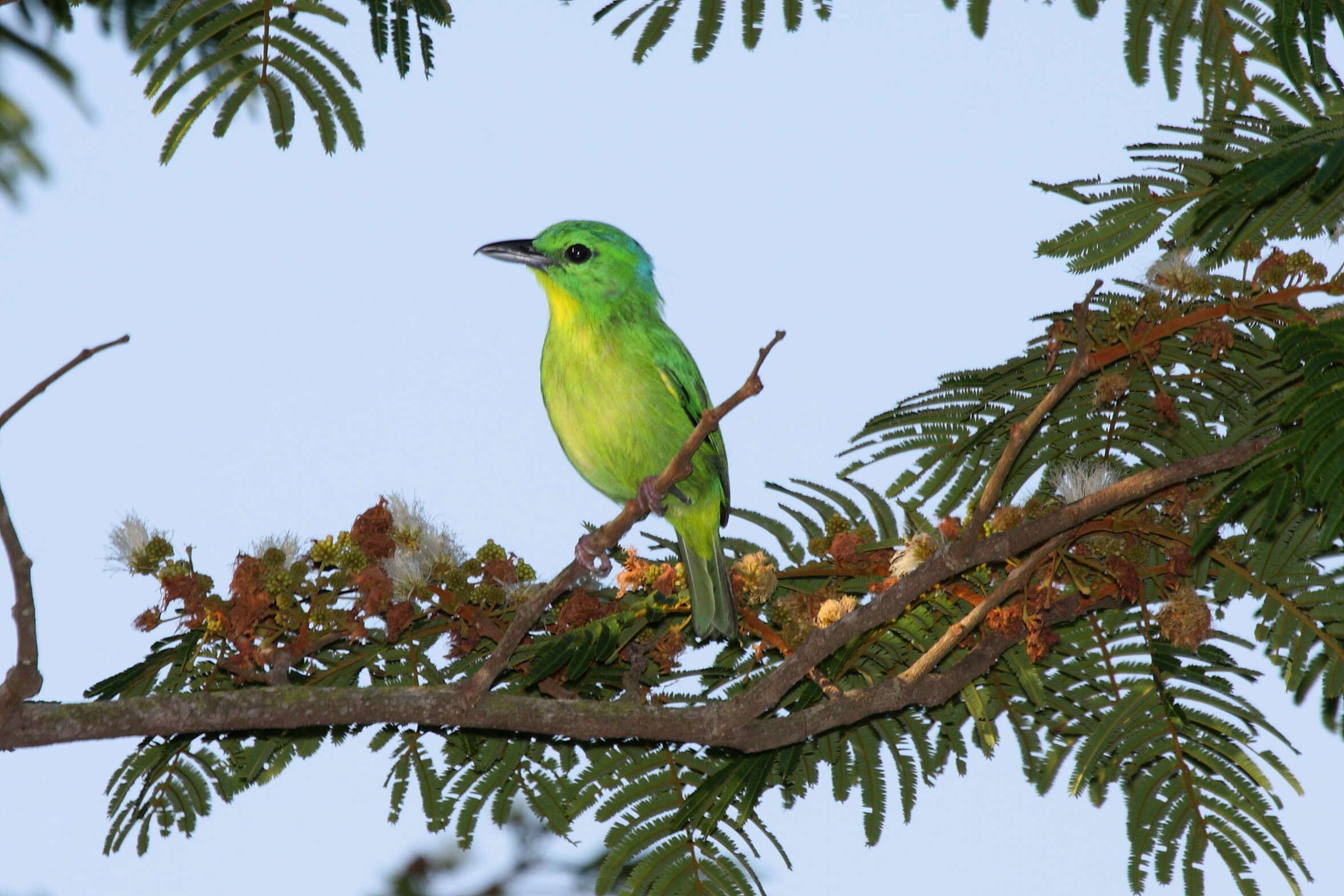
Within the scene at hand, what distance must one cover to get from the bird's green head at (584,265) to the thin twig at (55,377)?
287cm

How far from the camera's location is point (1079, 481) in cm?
405

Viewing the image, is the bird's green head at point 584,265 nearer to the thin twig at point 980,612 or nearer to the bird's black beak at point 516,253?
the bird's black beak at point 516,253

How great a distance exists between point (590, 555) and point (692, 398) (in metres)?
1.78

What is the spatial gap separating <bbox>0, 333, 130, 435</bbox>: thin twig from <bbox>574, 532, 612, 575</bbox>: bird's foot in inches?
55.3

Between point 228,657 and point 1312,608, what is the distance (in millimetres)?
3393

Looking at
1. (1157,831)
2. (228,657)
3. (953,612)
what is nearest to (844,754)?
(953,612)

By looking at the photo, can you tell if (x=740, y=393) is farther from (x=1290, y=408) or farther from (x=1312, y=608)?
(x=1312, y=608)

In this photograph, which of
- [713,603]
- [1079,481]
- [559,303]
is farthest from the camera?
[559,303]

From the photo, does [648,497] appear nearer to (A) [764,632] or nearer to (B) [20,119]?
(A) [764,632]

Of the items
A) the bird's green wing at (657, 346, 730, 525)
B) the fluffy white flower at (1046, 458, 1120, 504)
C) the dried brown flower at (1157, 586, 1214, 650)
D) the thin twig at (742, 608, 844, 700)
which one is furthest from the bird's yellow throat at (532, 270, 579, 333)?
the dried brown flower at (1157, 586, 1214, 650)

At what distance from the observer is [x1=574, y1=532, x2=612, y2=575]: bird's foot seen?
3.81 metres

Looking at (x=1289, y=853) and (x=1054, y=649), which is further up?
(x=1054, y=649)

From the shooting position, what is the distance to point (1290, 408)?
320cm

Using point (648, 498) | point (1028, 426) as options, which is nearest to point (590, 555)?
point (648, 498)
